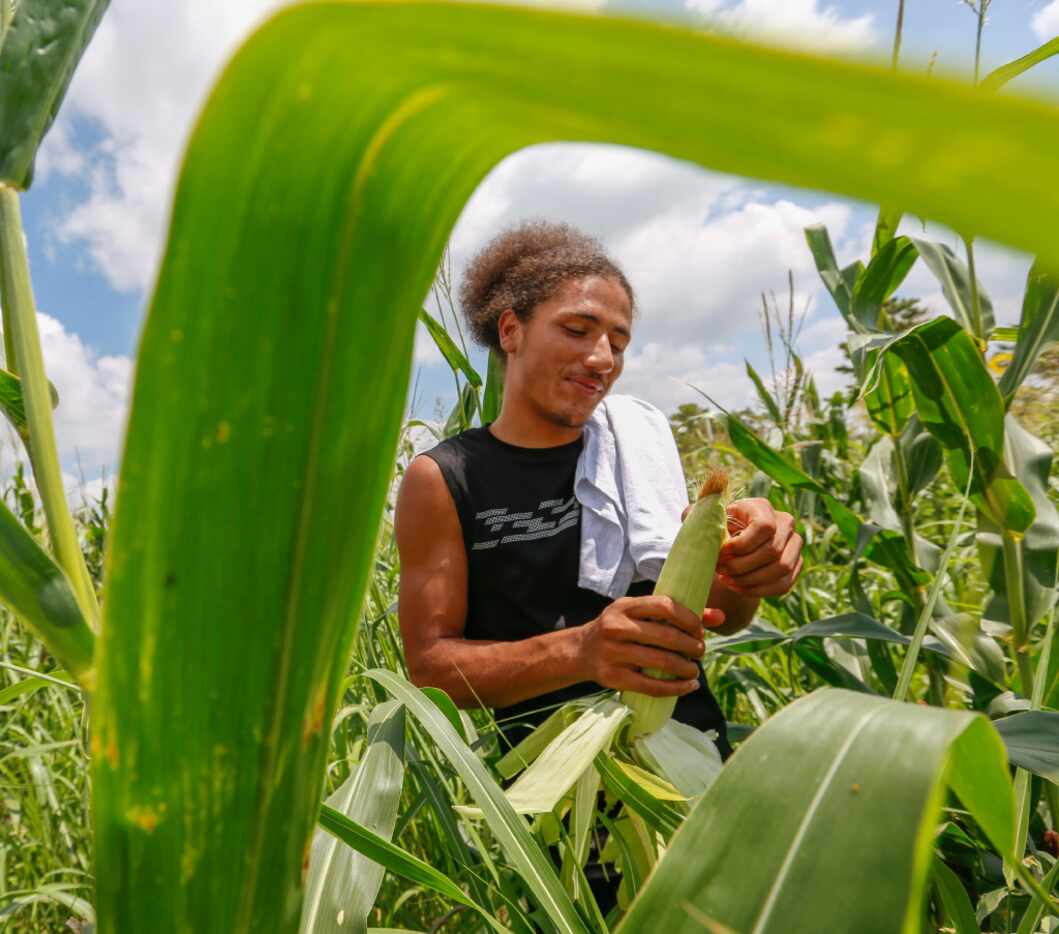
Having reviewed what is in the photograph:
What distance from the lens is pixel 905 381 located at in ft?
3.21

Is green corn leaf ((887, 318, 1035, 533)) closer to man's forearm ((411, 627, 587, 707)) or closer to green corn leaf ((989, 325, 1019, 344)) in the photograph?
green corn leaf ((989, 325, 1019, 344))

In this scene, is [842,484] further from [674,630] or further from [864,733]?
[864,733]

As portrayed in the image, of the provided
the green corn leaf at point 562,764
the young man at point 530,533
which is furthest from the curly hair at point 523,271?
the green corn leaf at point 562,764

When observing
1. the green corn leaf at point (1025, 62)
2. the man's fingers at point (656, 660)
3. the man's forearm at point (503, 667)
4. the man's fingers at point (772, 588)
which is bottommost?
the man's forearm at point (503, 667)

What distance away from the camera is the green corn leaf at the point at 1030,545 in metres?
0.82

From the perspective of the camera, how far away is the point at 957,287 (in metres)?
0.91

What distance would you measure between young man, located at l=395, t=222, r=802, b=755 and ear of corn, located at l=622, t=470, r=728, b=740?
0.15 m

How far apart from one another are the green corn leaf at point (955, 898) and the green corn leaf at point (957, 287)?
66cm

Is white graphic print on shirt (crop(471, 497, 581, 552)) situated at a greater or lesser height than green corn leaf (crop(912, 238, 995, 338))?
lesser

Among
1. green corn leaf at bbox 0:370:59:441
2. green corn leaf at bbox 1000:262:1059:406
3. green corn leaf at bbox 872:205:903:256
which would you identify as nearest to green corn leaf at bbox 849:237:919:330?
green corn leaf at bbox 872:205:903:256

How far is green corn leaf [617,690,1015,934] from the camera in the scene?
0.17 metres

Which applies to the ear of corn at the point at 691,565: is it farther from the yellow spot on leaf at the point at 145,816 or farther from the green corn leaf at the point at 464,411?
the green corn leaf at the point at 464,411

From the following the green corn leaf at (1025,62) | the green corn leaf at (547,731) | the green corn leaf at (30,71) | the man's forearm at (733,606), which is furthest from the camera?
the man's forearm at (733,606)

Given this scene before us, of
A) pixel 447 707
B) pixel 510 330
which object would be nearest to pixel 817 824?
pixel 447 707
